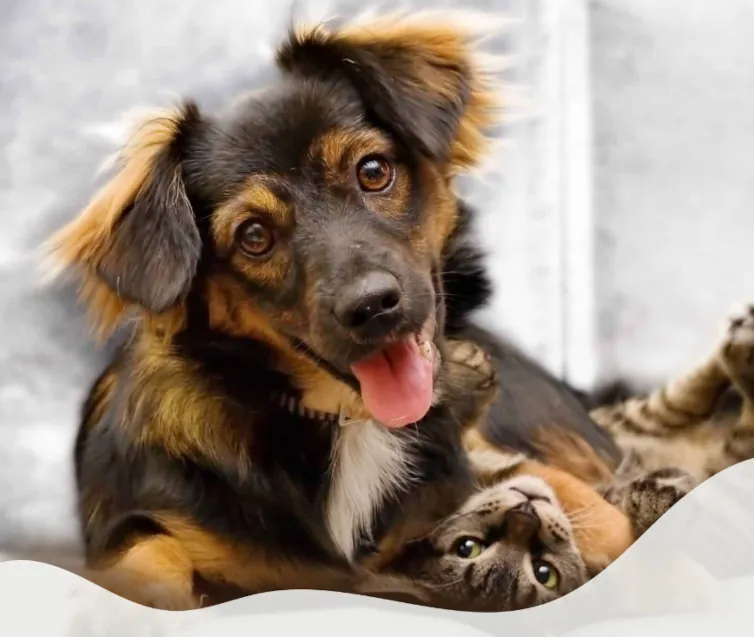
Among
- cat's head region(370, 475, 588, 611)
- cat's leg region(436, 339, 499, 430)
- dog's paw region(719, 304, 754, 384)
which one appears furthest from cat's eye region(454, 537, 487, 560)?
dog's paw region(719, 304, 754, 384)

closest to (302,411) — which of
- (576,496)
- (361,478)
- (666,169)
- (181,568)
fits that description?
(361,478)

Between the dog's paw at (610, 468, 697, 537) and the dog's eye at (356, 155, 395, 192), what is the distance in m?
0.46

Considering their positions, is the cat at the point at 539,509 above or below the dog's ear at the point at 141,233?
below

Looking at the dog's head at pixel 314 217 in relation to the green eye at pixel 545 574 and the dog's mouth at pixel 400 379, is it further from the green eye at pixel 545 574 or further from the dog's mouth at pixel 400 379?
the green eye at pixel 545 574

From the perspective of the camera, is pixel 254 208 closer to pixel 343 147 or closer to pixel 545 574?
pixel 343 147

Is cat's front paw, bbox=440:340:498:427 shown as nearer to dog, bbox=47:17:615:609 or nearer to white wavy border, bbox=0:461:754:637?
dog, bbox=47:17:615:609

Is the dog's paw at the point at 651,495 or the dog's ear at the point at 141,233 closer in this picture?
the dog's ear at the point at 141,233

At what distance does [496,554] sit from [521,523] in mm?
48

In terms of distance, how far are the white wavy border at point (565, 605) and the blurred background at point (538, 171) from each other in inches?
3.0

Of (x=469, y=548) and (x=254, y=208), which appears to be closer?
(x=254, y=208)

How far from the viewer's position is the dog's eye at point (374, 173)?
2.88 feet

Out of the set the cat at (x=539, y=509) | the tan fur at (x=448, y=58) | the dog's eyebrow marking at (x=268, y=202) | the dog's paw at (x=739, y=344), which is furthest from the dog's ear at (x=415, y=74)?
the dog's paw at (x=739, y=344)

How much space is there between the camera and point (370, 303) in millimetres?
807

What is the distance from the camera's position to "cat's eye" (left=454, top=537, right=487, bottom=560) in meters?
0.99
